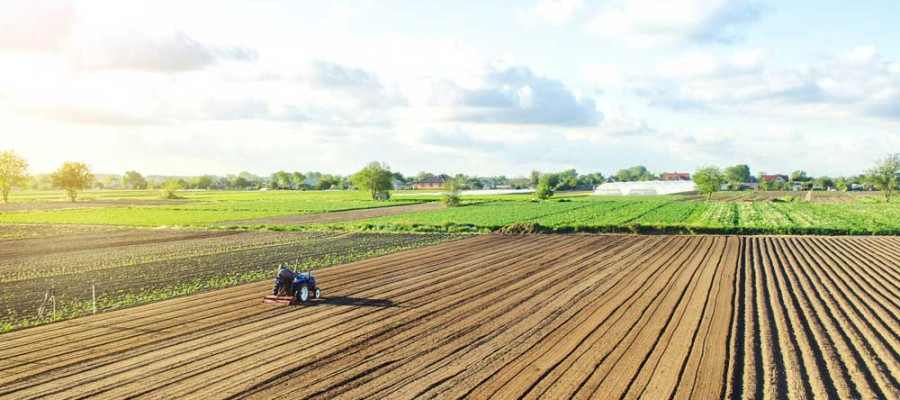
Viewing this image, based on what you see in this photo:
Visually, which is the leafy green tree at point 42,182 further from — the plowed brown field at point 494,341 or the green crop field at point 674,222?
the plowed brown field at point 494,341

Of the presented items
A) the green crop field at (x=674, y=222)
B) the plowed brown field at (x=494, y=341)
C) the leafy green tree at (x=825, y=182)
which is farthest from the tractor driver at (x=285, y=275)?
the leafy green tree at (x=825, y=182)

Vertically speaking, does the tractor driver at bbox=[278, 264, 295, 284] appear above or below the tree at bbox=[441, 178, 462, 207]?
below

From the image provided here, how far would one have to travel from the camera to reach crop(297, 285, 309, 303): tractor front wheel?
17.3 meters

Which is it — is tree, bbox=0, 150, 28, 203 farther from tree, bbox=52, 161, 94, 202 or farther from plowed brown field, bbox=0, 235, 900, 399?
plowed brown field, bbox=0, 235, 900, 399

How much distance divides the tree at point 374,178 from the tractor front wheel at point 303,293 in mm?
83007

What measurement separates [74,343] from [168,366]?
11.1ft

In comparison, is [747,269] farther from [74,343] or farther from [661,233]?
[74,343]

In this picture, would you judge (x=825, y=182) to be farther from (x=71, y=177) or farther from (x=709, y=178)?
(x=71, y=177)

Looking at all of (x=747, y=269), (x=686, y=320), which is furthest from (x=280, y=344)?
(x=747, y=269)

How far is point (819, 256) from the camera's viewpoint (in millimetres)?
29719

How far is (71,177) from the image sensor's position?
101688 millimetres

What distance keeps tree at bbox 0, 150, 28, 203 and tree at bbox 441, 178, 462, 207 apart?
70959mm

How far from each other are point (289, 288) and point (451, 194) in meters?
58.9

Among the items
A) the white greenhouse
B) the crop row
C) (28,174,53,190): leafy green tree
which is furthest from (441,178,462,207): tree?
(28,174,53,190): leafy green tree
